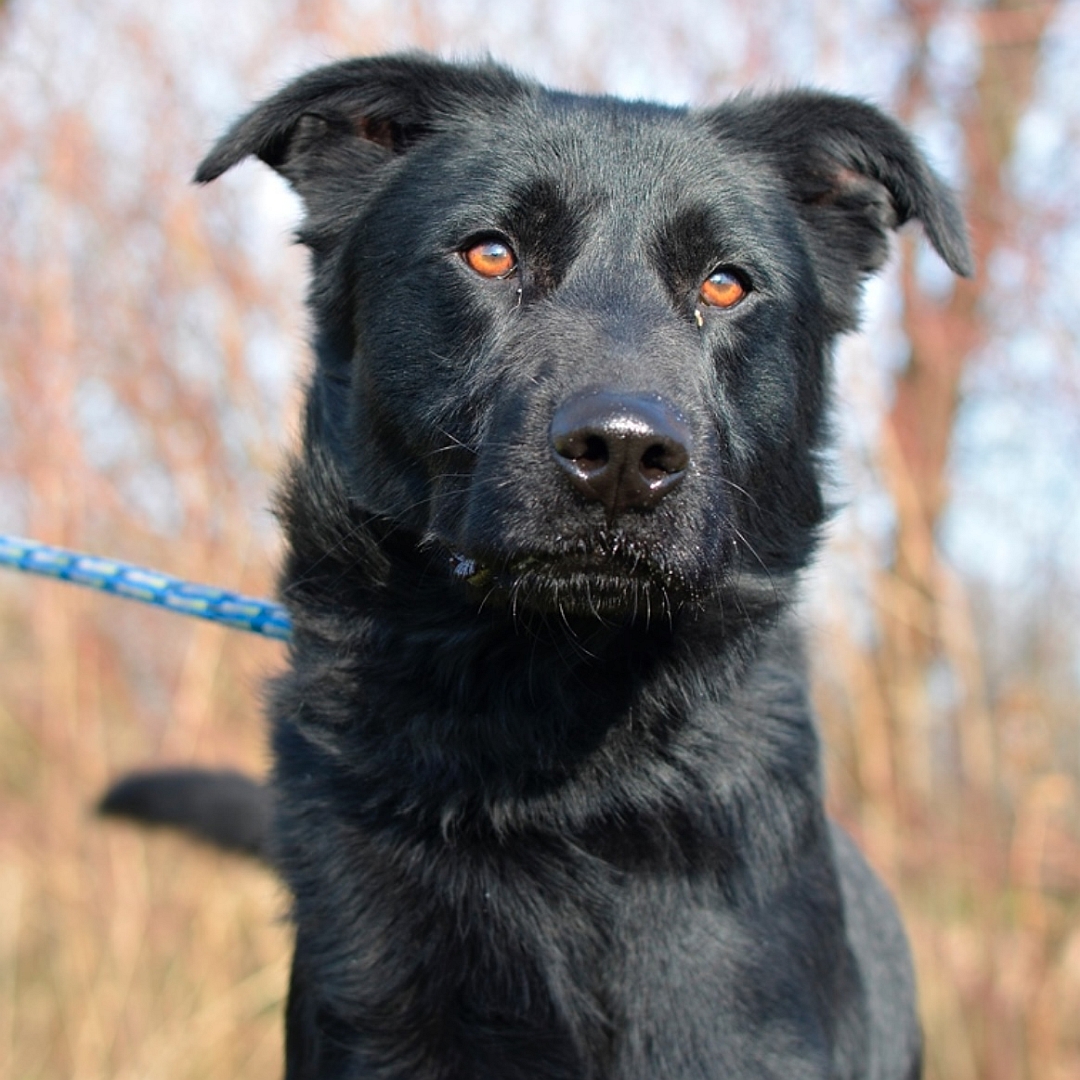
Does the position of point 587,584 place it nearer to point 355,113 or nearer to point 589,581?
point 589,581

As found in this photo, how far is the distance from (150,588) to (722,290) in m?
1.64

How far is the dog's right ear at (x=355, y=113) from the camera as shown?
114 inches

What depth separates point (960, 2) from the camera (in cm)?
679

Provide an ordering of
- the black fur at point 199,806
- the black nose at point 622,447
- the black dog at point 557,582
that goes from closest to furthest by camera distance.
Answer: the black nose at point 622,447, the black dog at point 557,582, the black fur at point 199,806

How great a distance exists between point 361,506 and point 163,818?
6.53 feet

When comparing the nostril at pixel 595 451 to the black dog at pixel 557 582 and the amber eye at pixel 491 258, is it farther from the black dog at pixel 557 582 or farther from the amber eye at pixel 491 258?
the amber eye at pixel 491 258

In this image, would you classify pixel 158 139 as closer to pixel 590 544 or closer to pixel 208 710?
pixel 208 710

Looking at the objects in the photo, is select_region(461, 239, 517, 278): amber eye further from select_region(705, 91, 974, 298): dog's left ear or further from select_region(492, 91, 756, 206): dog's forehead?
select_region(705, 91, 974, 298): dog's left ear

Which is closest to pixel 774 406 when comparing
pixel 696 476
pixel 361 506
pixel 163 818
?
pixel 696 476

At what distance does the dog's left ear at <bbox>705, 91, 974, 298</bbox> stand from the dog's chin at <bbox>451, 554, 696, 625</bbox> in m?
1.21

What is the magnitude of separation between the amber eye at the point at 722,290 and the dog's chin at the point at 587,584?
0.73m

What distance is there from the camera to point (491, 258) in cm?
265

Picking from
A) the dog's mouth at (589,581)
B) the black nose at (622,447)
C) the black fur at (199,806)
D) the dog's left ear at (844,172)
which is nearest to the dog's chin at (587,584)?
the dog's mouth at (589,581)

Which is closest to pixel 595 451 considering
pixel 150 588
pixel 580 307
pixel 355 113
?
pixel 580 307
